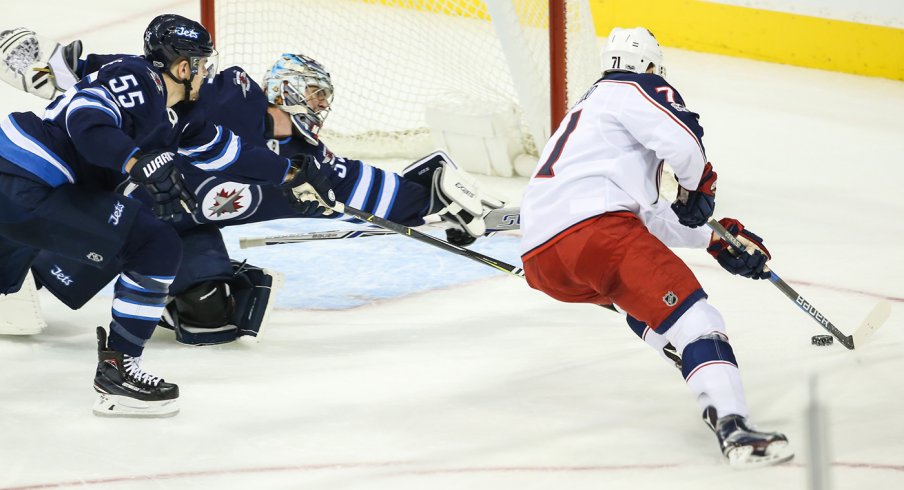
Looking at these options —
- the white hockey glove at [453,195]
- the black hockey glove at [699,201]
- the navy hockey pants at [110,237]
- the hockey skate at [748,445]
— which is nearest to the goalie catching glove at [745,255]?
the black hockey glove at [699,201]

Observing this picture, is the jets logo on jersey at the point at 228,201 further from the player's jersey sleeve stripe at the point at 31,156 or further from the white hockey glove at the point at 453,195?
the player's jersey sleeve stripe at the point at 31,156

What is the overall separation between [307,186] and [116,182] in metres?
0.53

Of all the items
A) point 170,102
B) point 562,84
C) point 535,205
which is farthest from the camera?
point 562,84

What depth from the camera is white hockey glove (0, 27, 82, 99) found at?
3445 mm

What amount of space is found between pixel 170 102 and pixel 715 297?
179cm

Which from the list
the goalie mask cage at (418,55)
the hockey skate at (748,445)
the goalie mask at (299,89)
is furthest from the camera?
the goalie mask cage at (418,55)

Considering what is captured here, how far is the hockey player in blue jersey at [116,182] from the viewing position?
2799 millimetres

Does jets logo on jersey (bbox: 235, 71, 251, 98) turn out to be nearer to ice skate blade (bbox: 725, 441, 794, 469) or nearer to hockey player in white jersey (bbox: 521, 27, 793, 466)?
hockey player in white jersey (bbox: 521, 27, 793, 466)

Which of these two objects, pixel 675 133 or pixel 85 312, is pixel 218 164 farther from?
pixel 675 133

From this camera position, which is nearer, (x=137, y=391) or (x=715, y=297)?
(x=137, y=391)

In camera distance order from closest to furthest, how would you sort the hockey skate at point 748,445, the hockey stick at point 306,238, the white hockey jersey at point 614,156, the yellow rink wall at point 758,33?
the hockey skate at point 748,445, the white hockey jersey at point 614,156, the hockey stick at point 306,238, the yellow rink wall at point 758,33

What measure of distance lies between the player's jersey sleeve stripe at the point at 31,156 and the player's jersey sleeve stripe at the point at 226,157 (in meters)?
0.63

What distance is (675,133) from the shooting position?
269 centimetres

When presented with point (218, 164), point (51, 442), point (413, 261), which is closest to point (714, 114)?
point (413, 261)
